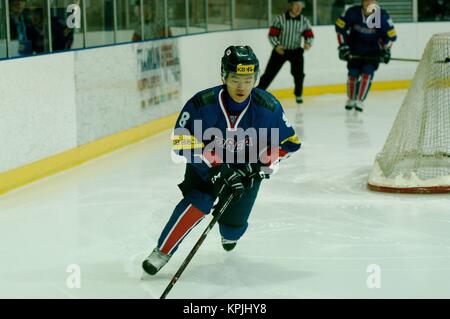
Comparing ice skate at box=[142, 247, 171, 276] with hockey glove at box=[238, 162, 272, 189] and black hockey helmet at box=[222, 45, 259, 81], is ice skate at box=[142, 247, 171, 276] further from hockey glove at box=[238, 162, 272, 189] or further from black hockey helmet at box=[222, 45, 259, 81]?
black hockey helmet at box=[222, 45, 259, 81]

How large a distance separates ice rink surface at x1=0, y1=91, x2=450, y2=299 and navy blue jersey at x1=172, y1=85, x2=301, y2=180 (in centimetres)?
47

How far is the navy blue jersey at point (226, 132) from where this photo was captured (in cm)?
357

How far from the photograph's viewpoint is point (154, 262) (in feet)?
12.1

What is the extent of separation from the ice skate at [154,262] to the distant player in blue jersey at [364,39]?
210 inches

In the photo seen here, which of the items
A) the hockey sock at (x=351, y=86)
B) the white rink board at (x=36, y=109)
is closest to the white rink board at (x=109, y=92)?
the white rink board at (x=36, y=109)

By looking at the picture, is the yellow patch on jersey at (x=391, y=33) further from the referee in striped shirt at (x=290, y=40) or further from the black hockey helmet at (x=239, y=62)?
the black hockey helmet at (x=239, y=62)

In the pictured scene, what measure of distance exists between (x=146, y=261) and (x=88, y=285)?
0.76 ft

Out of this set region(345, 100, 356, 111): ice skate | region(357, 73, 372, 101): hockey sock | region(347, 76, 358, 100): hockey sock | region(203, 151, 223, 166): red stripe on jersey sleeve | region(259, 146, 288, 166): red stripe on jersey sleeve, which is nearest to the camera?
region(203, 151, 223, 166): red stripe on jersey sleeve

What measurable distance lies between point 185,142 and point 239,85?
11.0 inches

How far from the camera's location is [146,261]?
3.69m

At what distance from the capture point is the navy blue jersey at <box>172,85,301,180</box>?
141 inches

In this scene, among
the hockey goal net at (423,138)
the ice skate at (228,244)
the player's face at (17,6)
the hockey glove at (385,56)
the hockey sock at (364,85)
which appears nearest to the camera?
the ice skate at (228,244)

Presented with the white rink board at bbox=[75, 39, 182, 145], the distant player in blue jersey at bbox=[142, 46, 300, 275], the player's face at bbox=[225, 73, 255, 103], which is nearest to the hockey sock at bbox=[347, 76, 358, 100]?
the white rink board at bbox=[75, 39, 182, 145]

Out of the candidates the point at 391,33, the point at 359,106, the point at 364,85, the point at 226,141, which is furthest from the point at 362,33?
the point at 226,141
